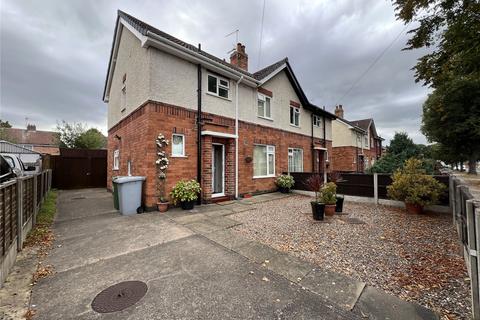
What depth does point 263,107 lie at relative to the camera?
11867 mm

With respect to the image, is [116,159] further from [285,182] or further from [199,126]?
[285,182]

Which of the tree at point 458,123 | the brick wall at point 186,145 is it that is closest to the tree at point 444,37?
the brick wall at point 186,145

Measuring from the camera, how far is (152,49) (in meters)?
7.30

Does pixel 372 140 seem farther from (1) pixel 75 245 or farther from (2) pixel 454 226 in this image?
(1) pixel 75 245

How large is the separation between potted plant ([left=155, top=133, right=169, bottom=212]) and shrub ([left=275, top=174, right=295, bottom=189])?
6.67 m

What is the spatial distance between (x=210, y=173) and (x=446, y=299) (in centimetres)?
727

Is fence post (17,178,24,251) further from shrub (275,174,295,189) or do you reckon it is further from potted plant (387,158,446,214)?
potted plant (387,158,446,214)

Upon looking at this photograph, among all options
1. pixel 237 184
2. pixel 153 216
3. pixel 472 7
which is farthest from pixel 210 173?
pixel 472 7

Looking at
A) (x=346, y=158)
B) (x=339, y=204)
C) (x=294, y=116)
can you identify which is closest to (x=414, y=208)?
(x=339, y=204)

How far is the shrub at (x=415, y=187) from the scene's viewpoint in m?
6.55

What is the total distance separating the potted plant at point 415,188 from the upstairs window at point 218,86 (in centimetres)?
788

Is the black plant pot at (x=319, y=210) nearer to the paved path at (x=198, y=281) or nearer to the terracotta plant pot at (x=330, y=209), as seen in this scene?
the terracotta plant pot at (x=330, y=209)

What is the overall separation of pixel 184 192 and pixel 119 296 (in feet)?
15.4

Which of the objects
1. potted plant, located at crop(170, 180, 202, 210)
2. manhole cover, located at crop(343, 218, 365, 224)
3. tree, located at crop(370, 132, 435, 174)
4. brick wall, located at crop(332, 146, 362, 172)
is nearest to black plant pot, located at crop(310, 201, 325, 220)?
manhole cover, located at crop(343, 218, 365, 224)
